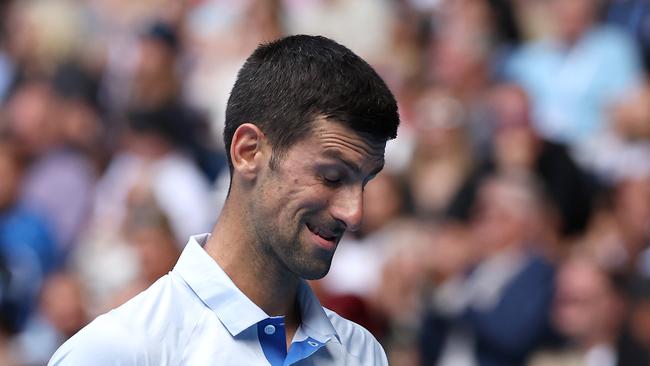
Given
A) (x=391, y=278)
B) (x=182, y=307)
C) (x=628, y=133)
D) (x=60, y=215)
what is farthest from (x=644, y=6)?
(x=182, y=307)

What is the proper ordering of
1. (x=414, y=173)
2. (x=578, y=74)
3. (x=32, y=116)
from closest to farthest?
(x=414, y=173) < (x=578, y=74) < (x=32, y=116)

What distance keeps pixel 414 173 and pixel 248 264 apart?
5226 mm

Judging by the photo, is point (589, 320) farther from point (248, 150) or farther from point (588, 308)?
point (248, 150)

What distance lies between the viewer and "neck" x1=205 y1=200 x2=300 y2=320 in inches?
109

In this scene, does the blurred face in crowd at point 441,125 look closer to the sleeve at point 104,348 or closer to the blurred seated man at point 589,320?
the blurred seated man at point 589,320

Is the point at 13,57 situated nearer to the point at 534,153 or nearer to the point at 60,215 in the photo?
the point at 60,215

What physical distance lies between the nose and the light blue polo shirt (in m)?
0.23

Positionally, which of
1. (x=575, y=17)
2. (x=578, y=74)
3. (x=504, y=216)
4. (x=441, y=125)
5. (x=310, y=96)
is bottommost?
(x=504, y=216)

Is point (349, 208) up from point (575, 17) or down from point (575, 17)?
down

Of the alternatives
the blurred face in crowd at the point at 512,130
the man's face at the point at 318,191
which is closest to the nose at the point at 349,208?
the man's face at the point at 318,191

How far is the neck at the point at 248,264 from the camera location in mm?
2770

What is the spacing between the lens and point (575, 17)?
8.15 meters

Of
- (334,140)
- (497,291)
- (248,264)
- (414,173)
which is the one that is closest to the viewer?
(334,140)

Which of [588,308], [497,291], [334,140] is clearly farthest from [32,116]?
[334,140]
